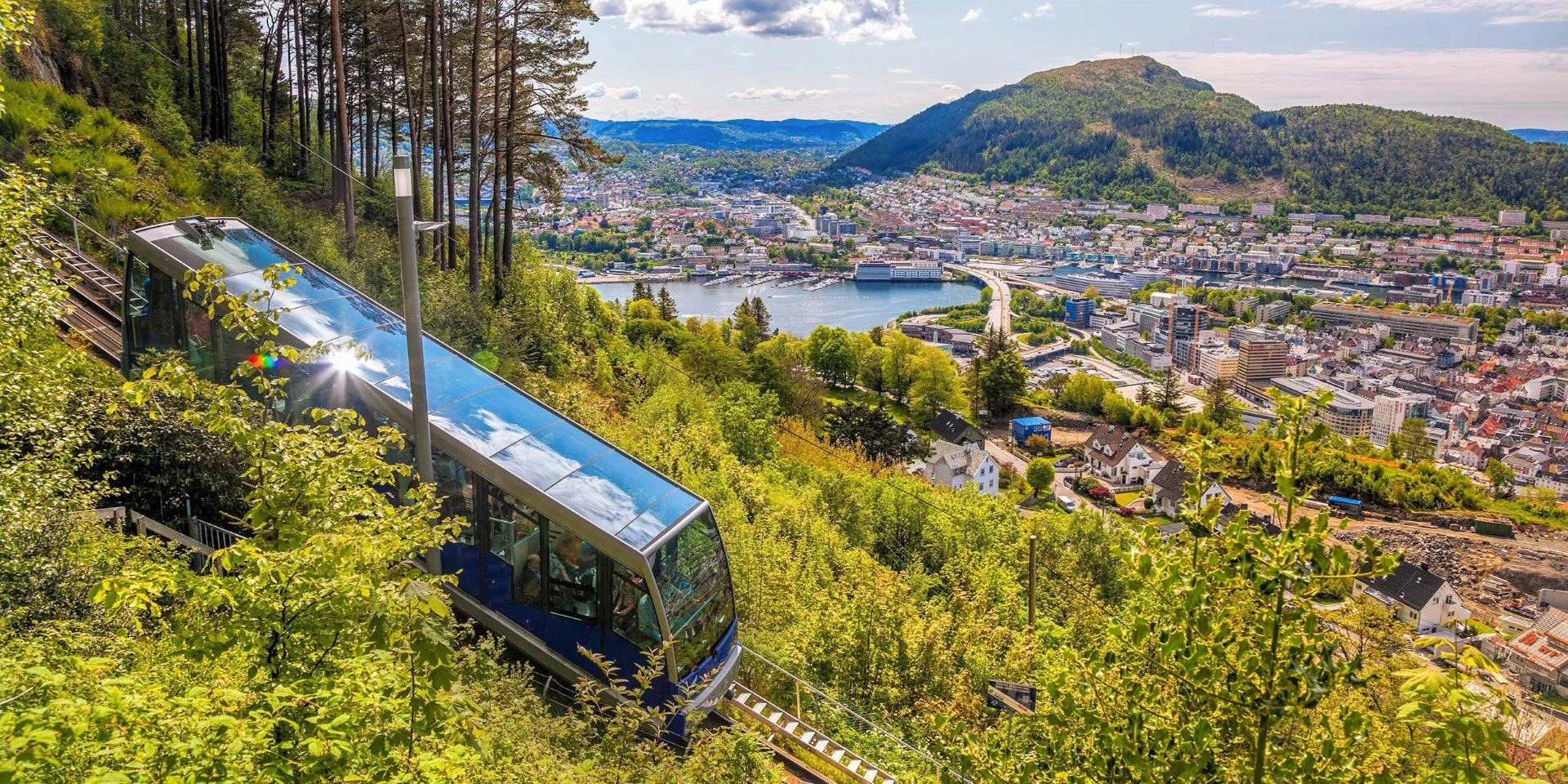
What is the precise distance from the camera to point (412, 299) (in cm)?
577

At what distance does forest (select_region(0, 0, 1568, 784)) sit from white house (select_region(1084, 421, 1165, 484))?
31.6m

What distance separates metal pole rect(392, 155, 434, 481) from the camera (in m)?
5.25

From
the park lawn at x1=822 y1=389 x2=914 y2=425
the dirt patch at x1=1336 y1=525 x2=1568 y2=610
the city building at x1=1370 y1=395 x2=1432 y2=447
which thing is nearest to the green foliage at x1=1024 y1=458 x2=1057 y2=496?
the park lawn at x1=822 y1=389 x2=914 y2=425

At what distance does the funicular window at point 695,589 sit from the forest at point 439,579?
88cm

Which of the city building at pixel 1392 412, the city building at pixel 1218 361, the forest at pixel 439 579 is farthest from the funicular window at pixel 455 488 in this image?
the city building at pixel 1218 361

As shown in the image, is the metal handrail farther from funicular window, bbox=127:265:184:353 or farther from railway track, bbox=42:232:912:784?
funicular window, bbox=127:265:184:353

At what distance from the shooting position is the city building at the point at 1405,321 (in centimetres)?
10381

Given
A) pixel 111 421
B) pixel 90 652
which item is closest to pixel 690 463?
pixel 111 421

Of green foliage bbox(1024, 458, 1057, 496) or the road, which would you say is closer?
green foliage bbox(1024, 458, 1057, 496)

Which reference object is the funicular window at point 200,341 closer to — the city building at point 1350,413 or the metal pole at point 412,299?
the metal pole at point 412,299

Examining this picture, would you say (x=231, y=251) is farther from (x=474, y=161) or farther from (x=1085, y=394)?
(x=1085, y=394)

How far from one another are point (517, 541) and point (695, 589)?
60.5 inches

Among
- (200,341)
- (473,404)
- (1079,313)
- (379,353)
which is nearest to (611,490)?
(473,404)

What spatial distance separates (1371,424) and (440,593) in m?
89.3
